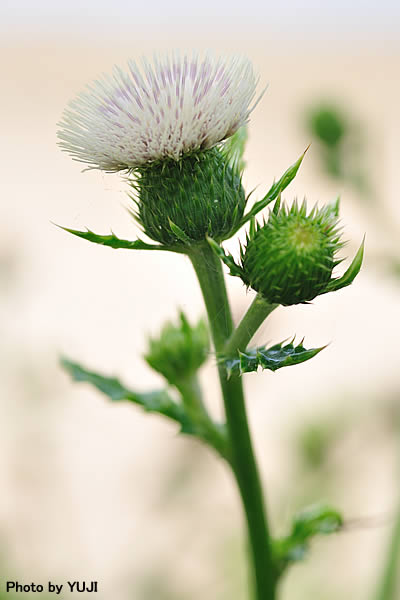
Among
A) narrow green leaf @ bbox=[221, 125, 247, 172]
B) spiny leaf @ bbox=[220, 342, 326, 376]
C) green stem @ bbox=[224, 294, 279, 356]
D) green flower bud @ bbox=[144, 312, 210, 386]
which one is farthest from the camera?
green flower bud @ bbox=[144, 312, 210, 386]

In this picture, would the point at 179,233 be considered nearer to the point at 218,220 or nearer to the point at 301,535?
the point at 218,220

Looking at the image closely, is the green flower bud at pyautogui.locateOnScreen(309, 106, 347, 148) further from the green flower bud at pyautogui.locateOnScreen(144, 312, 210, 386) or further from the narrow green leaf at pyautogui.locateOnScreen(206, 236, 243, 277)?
the narrow green leaf at pyautogui.locateOnScreen(206, 236, 243, 277)

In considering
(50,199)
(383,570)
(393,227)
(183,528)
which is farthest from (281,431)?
(50,199)

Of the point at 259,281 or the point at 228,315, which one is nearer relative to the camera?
the point at 259,281

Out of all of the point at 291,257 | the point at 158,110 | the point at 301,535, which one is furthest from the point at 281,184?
the point at 301,535

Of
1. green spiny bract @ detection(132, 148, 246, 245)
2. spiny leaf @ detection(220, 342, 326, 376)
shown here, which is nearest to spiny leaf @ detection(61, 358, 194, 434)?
spiny leaf @ detection(220, 342, 326, 376)

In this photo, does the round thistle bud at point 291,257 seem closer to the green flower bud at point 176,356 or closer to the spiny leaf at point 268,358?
the spiny leaf at point 268,358

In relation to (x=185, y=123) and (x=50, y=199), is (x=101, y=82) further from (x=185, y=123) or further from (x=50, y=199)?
(x=50, y=199)

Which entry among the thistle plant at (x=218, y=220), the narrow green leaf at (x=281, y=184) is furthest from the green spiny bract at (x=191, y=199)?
the narrow green leaf at (x=281, y=184)
